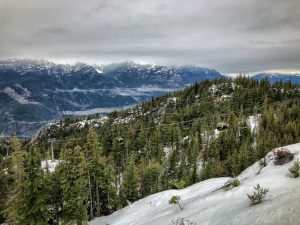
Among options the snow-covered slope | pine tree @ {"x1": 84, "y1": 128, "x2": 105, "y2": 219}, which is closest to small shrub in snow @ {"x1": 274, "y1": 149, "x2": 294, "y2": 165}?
the snow-covered slope

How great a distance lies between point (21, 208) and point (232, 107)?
544 ft

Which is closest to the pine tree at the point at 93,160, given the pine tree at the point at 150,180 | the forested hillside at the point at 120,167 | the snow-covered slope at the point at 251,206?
the forested hillside at the point at 120,167

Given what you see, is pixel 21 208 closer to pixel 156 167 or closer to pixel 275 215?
pixel 275 215

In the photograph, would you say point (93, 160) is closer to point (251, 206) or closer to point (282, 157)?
point (282, 157)

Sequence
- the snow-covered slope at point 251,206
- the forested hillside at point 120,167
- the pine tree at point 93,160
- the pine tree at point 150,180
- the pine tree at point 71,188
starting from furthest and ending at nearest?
the pine tree at point 150,180 → the pine tree at point 93,160 → the pine tree at point 71,188 → the forested hillside at point 120,167 → the snow-covered slope at point 251,206

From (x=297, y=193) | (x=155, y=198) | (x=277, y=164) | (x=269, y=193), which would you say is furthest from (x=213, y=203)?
(x=155, y=198)

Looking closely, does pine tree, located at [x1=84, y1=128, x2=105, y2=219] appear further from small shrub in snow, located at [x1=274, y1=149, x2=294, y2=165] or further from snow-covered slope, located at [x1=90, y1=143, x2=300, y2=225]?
small shrub in snow, located at [x1=274, y1=149, x2=294, y2=165]

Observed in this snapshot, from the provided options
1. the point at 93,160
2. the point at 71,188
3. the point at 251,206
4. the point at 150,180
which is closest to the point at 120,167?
the point at 150,180

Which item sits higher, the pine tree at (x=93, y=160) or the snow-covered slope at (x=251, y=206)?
the snow-covered slope at (x=251, y=206)

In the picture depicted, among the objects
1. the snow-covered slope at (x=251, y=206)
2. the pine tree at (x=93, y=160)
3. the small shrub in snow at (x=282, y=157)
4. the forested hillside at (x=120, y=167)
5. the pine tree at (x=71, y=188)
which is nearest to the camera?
the snow-covered slope at (x=251, y=206)

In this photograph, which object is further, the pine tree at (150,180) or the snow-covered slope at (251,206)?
the pine tree at (150,180)

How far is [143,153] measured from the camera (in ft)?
486

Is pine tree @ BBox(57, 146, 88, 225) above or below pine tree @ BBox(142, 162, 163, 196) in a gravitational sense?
above

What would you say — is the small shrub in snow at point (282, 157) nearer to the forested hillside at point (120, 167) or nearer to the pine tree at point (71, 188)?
the forested hillside at point (120, 167)
